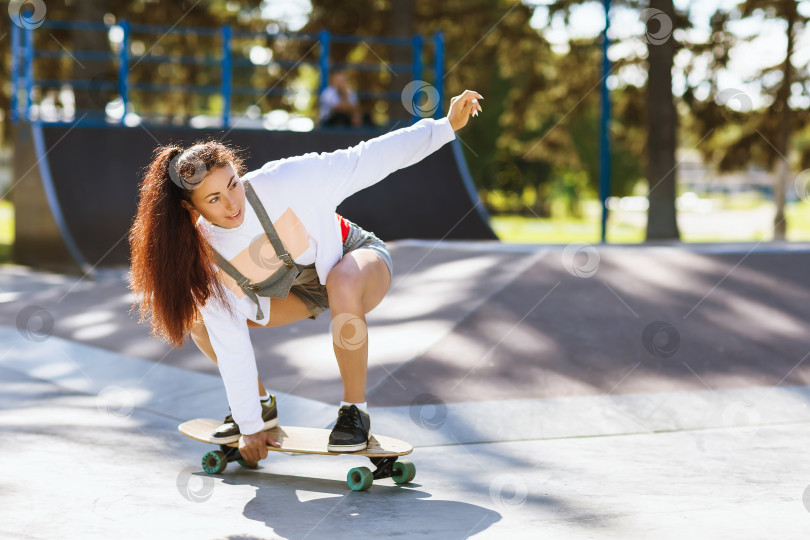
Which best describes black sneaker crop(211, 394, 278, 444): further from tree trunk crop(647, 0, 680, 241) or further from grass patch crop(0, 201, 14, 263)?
tree trunk crop(647, 0, 680, 241)

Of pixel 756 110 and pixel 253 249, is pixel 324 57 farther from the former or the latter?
pixel 756 110

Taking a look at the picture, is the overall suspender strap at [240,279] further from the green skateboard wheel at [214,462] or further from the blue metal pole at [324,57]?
the blue metal pole at [324,57]

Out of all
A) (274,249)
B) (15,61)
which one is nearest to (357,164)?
(274,249)

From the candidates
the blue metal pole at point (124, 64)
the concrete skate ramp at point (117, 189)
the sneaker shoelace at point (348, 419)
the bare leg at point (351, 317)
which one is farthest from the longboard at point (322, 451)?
the blue metal pole at point (124, 64)

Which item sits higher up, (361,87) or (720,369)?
(361,87)

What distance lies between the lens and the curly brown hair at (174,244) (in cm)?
360

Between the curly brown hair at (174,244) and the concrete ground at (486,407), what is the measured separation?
72cm

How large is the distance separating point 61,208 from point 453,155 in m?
5.40

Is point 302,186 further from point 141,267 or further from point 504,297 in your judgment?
point 504,297

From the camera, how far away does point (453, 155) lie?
1359cm

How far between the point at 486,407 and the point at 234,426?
4.80ft

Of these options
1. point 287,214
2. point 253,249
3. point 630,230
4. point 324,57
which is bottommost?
point 253,249

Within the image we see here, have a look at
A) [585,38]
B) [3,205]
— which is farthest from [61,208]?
[3,205]

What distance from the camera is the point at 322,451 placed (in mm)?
3760
